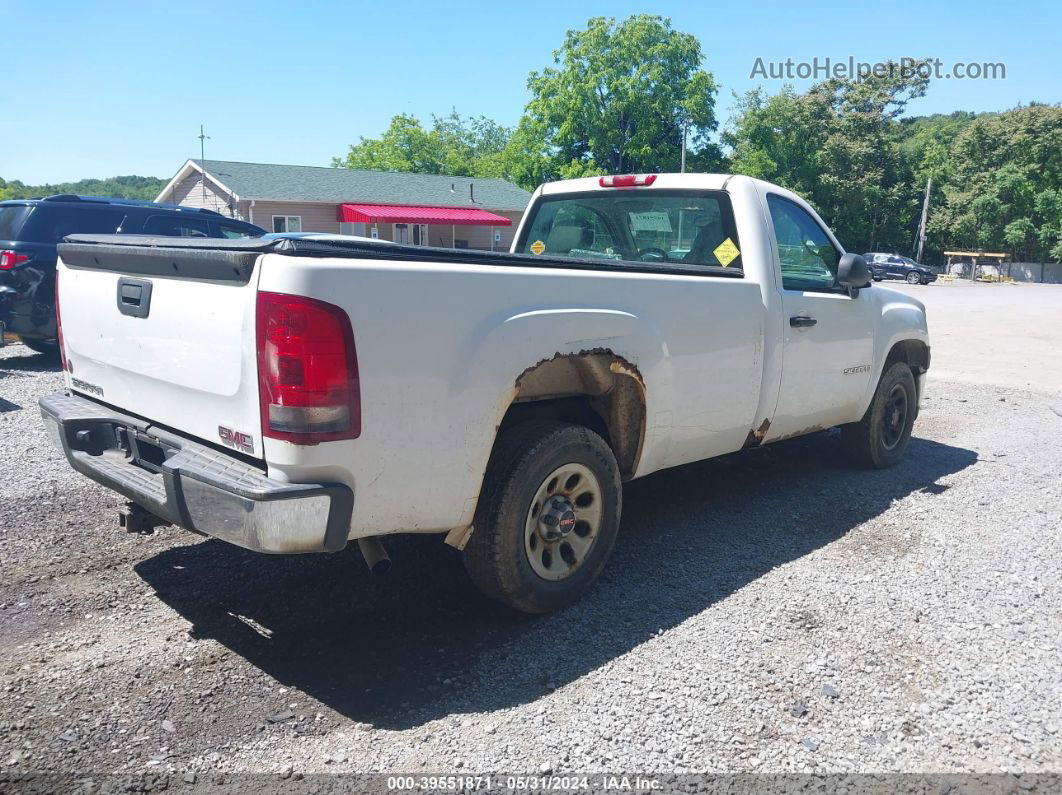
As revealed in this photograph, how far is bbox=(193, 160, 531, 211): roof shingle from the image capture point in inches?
1423

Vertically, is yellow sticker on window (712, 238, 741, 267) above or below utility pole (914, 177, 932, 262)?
below

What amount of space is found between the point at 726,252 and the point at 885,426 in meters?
2.40

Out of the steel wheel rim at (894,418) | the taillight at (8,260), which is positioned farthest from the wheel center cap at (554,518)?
the taillight at (8,260)

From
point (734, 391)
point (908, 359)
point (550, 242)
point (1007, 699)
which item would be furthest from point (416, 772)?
point (908, 359)

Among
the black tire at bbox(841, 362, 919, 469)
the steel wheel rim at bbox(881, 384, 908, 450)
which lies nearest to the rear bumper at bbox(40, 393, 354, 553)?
the black tire at bbox(841, 362, 919, 469)

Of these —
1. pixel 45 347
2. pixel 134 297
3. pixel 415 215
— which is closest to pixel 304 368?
pixel 134 297

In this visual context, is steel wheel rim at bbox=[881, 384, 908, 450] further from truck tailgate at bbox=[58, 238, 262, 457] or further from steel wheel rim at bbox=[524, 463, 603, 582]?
truck tailgate at bbox=[58, 238, 262, 457]

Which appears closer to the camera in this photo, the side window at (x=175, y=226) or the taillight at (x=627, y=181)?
the taillight at (x=627, y=181)

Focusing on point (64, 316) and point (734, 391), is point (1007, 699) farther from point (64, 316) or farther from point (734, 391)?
point (64, 316)

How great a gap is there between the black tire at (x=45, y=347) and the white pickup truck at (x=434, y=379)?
7.02 metres

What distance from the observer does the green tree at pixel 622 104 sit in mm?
48844

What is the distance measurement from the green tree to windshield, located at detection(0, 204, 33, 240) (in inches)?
1602

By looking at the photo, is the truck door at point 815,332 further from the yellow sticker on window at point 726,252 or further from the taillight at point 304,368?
the taillight at point 304,368

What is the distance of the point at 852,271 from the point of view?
17.8ft
